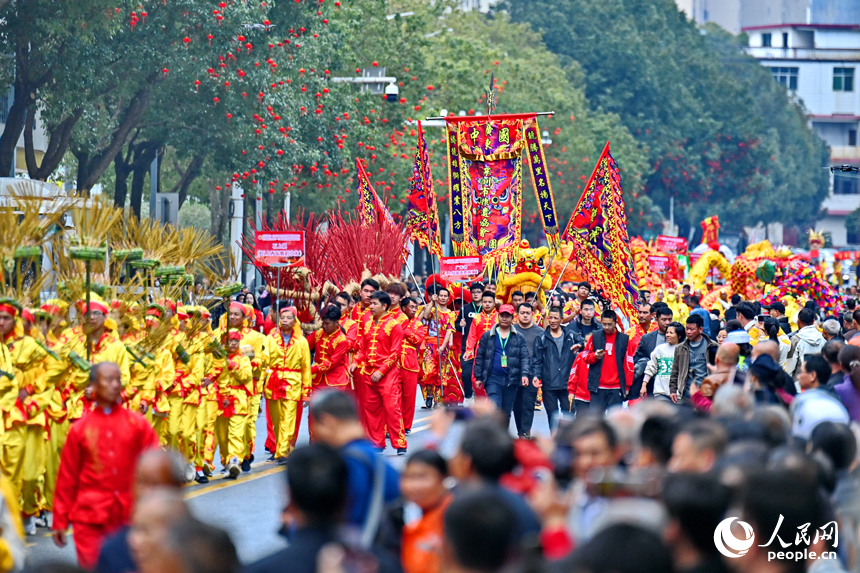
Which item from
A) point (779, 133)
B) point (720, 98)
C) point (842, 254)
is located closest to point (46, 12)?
point (842, 254)

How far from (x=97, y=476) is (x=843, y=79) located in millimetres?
120087

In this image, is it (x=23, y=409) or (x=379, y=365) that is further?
(x=379, y=365)

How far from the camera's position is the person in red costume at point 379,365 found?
15289 millimetres

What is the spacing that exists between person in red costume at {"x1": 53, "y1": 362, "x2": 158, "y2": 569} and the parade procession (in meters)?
0.02

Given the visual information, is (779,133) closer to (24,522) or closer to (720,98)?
(720,98)

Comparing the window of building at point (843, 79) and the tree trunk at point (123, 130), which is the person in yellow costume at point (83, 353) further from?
the window of building at point (843, 79)

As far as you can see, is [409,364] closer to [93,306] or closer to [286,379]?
[286,379]

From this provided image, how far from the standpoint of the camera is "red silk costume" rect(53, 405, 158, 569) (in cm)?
810

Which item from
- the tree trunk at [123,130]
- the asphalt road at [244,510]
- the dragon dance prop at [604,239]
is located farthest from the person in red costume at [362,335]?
the tree trunk at [123,130]

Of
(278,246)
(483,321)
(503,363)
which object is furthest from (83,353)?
(483,321)

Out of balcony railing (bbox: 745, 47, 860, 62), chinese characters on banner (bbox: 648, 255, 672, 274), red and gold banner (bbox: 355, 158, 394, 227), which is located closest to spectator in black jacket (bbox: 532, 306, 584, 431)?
red and gold banner (bbox: 355, 158, 394, 227)

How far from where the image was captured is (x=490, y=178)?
23844mm

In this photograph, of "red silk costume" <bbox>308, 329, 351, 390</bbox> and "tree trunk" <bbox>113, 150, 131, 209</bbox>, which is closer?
"red silk costume" <bbox>308, 329, 351, 390</bbox>

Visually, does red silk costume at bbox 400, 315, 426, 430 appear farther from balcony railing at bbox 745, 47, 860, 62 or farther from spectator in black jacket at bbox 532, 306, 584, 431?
balcony railing at bbox 745, 47, 860, 62
